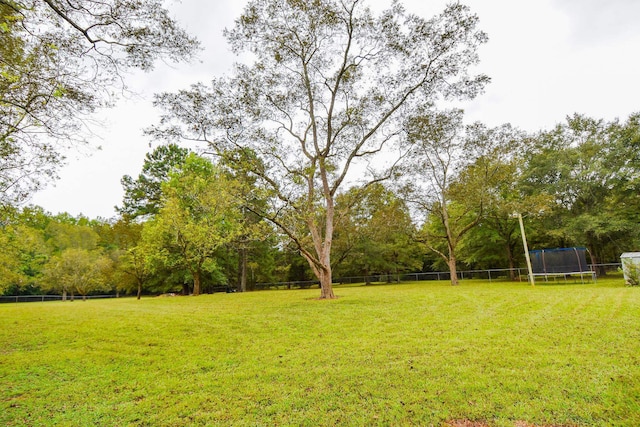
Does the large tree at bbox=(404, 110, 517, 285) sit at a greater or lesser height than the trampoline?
greater

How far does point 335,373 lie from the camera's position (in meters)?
4.06

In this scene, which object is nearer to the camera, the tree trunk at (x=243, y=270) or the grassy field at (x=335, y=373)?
the grassy field at (x=335, y=373)

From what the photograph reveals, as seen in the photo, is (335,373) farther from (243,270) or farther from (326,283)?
(243,270)

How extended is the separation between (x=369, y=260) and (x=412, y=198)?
10.2 m

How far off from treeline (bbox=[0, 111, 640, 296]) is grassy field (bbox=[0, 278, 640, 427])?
21.9 ft

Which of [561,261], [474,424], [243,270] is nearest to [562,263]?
[561,261]

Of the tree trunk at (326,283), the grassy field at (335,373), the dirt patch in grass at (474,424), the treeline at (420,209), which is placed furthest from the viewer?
the treeline at (420,209)

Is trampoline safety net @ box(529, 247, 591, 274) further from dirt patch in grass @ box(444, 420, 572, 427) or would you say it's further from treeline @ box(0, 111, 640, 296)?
dirt patch in grass @ box(444, 420, 572, 427)

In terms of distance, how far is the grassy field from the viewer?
9.72 feet

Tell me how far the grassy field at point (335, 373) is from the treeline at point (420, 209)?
263 inches

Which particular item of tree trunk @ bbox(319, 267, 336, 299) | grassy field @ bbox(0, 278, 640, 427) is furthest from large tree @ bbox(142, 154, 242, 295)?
grassy field @ bbox(0, 278, 640, 427)

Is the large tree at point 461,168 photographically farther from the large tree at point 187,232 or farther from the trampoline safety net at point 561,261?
the large tree at point 187,232

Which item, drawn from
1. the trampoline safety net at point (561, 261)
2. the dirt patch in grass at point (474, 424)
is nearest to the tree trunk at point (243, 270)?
the trampoline safety net at point (561, 261)

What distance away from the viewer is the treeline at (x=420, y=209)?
18125mm
